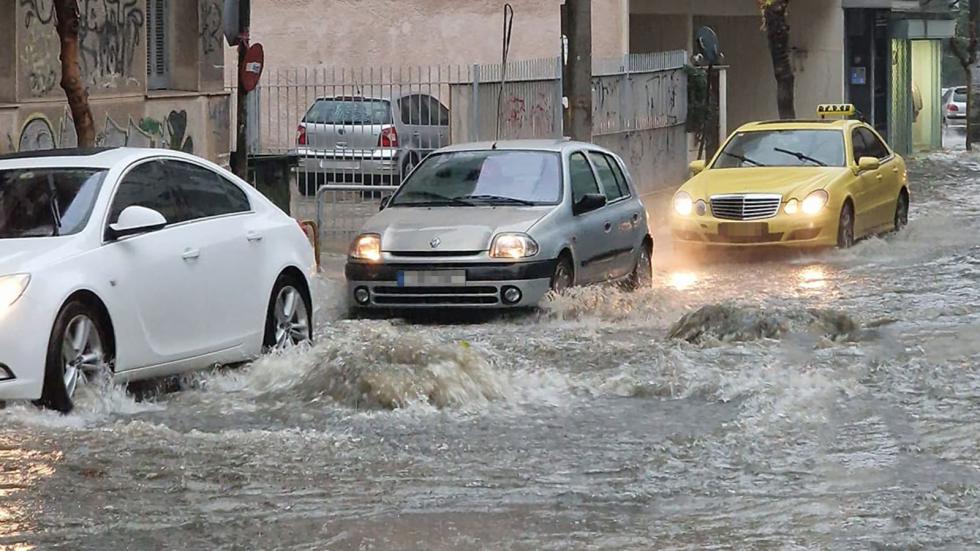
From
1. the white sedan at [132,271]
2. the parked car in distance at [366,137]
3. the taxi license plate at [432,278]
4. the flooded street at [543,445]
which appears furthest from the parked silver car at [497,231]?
the parked car in distance at [366,137]

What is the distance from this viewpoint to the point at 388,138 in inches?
930

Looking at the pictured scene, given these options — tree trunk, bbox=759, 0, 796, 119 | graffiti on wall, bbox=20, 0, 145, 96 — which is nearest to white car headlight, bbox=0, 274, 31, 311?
graffiti on wall, bbox=20, 0, 145, 96

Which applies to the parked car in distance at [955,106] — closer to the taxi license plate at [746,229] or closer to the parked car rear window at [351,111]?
the parked car rear window at [351,111]

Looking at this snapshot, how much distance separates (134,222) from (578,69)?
11.3 m

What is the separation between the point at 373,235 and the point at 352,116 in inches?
401

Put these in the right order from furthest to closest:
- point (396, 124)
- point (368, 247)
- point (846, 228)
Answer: point (396, 124) < point (846, 228) < point (368, 247)

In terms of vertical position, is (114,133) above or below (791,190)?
above

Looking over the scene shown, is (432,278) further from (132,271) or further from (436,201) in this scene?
(132,271)

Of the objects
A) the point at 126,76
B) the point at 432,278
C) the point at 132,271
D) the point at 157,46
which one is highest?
the point at 157,46

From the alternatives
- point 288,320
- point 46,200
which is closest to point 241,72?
point 288,320

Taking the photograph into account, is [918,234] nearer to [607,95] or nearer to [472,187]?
[607,95]

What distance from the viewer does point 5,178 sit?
9.73 meters

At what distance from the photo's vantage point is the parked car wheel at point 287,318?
35.3 feet

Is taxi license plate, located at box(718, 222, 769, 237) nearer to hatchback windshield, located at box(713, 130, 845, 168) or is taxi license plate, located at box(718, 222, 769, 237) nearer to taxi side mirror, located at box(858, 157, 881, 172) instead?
hatchback windshield, located at box(713, 130, 845, 168)
